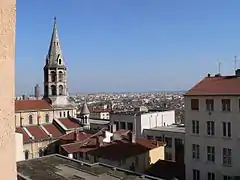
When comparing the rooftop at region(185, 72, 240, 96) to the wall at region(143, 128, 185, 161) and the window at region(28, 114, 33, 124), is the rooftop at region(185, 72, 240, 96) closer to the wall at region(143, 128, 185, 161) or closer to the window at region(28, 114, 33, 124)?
the wall at region(143, 128, 185, 161)

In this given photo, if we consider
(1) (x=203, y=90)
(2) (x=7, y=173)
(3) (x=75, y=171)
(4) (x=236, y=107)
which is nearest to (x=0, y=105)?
(2) (x=7, y=173)

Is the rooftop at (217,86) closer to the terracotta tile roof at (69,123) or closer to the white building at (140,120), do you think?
the white building at (140,120)

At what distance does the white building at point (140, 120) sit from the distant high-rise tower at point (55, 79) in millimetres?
11342

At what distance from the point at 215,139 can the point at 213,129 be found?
0.81 meters

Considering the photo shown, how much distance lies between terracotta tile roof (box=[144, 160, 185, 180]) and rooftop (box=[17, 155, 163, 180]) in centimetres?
978

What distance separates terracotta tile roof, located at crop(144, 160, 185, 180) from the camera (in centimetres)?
2981

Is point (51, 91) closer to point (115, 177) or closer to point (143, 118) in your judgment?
point (143, 118)

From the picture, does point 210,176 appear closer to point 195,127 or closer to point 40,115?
point 195,127

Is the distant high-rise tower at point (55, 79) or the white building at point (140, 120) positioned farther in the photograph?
the white building at point (140, 120)

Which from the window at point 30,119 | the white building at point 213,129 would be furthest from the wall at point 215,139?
the window at point 30,119

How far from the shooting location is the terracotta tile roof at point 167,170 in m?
29.8

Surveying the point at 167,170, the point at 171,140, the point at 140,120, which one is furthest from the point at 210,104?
the point at 140,120

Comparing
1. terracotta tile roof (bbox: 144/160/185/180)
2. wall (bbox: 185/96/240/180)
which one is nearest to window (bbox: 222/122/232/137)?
wall (bbox: 185/96/240/180)

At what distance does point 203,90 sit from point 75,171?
44.3ft
